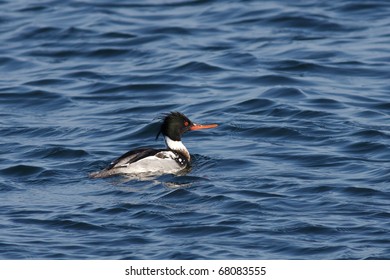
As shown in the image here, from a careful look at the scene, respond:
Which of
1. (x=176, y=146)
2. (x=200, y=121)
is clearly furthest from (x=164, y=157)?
(x=200, y=121)

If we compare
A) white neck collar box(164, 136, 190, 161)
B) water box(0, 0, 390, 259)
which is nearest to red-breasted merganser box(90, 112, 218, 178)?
white neck collar box(164, 136, 190, 161)

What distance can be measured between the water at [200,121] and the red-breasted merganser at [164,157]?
193 millimetres

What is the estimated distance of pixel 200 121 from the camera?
17.5 m

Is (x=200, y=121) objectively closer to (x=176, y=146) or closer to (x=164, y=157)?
→ (x=176, y=146)

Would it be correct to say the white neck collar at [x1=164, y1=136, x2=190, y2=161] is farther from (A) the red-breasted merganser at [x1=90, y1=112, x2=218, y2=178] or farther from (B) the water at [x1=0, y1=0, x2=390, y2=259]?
(B) the water at [x1=0, y1=0, x2=390, y2=259]

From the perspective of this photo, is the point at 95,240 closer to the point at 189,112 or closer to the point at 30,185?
the point at 30,185

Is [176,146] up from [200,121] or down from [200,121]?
down

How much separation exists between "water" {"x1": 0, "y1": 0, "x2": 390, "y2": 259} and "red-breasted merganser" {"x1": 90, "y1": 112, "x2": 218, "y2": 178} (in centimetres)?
19

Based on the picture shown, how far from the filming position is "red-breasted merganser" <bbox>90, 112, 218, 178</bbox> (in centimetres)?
1466

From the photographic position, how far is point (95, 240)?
39.6 ft

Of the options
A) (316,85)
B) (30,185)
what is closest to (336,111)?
(316,85)

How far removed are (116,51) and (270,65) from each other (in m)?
3.37

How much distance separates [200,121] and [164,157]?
90.1 inches

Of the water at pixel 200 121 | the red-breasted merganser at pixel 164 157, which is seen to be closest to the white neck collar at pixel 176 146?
the red-breasted merganser at pixel 164 157
